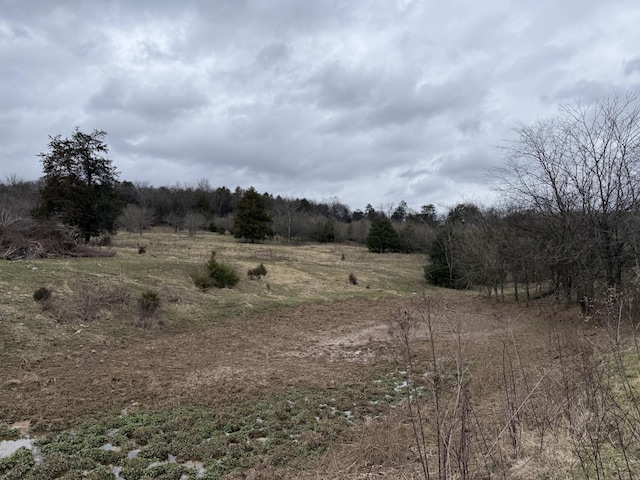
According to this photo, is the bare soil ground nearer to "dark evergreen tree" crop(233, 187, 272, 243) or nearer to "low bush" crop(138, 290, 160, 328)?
"low bush" crop(138, 290, 160, 328)

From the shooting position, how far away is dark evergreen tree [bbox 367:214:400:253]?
48.6 meters

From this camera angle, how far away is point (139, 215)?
1959 inches

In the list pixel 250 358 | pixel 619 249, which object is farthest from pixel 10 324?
pixel 619 249

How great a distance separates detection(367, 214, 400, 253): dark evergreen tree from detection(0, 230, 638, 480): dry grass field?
3249 cm

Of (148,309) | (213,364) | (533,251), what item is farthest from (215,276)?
(533,251)

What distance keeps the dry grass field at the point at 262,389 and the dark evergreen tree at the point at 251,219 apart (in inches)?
1367

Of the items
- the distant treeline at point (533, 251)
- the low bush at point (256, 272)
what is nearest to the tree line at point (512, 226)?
the distant treeline at point (533, 251)

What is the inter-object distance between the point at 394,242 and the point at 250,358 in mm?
41302

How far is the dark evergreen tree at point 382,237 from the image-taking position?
48625 mm

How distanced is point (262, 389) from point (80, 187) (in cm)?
2296

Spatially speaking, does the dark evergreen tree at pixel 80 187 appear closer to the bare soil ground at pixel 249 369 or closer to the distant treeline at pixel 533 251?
the distant treeline at pixel 533 251

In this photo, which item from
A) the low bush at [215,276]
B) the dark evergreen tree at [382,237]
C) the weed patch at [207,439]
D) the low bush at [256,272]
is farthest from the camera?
the dark evergreen tree at [382,237]

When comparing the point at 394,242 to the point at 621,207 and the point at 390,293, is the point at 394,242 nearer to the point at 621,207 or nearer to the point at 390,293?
the point at 390,293

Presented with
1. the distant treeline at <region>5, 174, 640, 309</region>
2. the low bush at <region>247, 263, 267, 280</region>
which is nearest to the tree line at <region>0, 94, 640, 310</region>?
the distant treeline at <region>5, 174, 640, 309</region>
